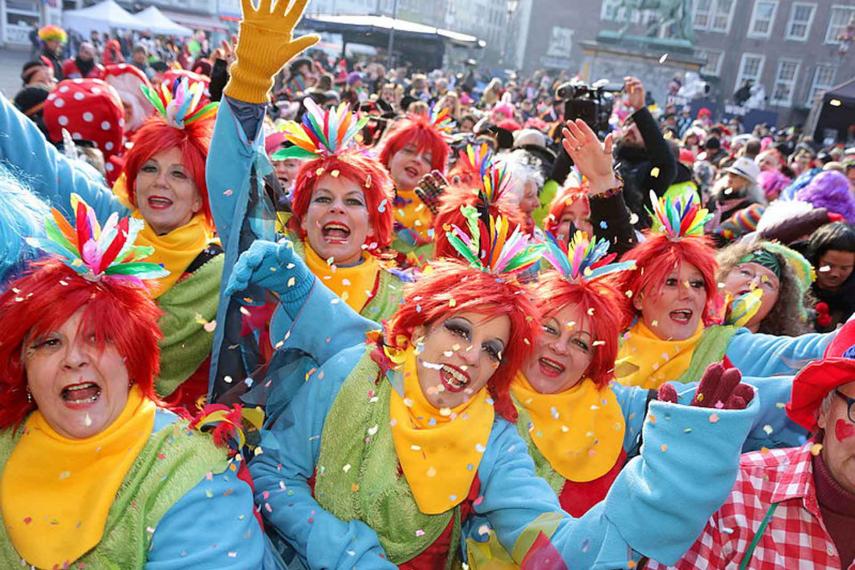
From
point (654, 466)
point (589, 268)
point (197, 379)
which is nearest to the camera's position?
point (654, 466)

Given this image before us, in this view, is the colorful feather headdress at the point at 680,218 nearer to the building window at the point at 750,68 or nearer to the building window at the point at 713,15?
the building window at the point at 750,68

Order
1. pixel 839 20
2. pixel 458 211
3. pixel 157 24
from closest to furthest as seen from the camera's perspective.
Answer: pixel 458 211 → pixel 157 24 → pixel 839 20

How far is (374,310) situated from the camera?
2750mm

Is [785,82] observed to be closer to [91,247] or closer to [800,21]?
[800,21]

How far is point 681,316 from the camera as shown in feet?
8.63

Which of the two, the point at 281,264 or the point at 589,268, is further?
the point at 589,268

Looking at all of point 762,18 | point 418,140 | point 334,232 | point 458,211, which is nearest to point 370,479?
point 334,232

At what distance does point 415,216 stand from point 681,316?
6.06 ft

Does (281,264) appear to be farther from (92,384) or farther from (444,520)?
(444,520)

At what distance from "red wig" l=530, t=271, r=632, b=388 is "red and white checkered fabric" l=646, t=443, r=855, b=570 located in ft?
1.94

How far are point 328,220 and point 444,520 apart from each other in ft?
4.31

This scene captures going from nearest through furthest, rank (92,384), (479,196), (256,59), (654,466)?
(654,466)
(92,384)
(256,59)
(479,196)

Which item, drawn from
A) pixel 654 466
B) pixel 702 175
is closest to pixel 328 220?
pixel 654 466

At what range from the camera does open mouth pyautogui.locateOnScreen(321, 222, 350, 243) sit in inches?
108
